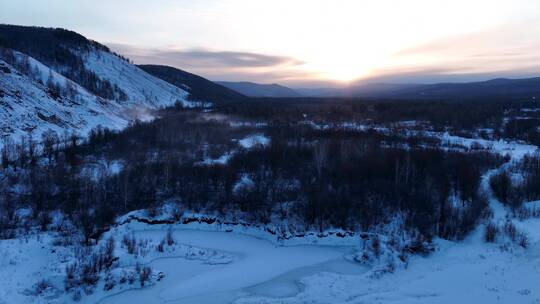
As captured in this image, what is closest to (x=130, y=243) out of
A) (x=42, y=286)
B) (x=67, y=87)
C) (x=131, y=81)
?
(x=42, y=286)

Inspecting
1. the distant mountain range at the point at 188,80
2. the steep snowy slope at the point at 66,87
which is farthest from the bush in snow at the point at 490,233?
the distant mountain range at the point at 188,80

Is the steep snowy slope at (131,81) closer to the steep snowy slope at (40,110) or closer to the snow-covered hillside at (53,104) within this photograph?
the snow-covered hillside at (53,104)

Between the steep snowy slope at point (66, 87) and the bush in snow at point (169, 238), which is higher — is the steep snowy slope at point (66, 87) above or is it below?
above

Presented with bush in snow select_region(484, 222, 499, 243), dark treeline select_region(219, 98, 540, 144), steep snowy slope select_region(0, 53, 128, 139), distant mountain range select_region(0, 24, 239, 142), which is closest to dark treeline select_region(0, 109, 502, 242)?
bush in snow select_region(484, 222, 499, 243)

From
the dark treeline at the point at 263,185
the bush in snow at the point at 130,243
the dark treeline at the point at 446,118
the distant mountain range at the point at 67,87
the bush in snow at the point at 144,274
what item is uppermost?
the distant mountain range at the point at 67,87

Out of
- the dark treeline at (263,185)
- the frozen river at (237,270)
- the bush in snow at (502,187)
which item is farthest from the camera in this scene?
the bush in snow at (502,187)

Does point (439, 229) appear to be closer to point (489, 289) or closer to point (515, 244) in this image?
point (515, 244)
